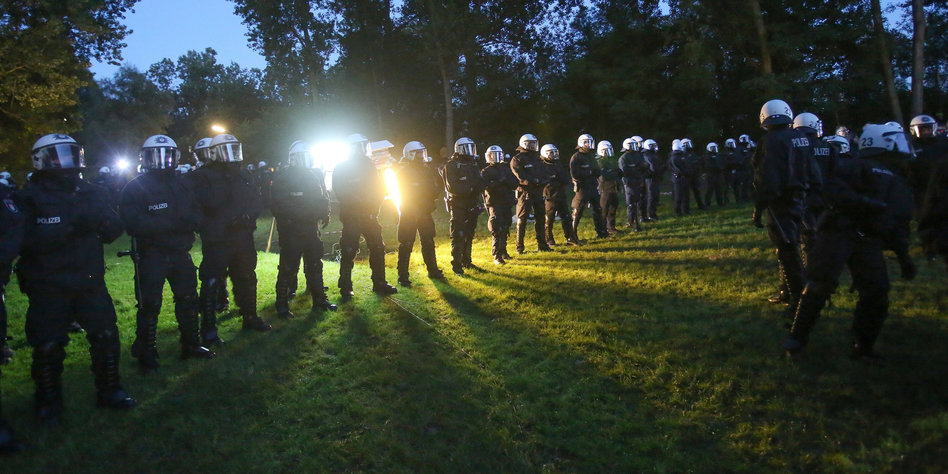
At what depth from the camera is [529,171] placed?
44.1ft

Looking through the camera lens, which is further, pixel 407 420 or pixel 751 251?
pixel 751 251

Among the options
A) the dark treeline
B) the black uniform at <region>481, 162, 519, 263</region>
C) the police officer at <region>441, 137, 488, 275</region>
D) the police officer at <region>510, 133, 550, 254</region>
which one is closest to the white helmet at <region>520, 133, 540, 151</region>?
the police officer at <region>510, 133, 550, 254</region>

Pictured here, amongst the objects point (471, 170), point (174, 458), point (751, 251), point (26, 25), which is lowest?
point (174, 458)

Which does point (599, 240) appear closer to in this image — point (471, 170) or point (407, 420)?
point (471, 170)

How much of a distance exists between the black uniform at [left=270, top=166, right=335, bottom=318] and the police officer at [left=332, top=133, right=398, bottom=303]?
2.17ft

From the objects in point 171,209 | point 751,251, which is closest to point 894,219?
point 751,251

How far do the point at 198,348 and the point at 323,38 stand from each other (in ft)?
104

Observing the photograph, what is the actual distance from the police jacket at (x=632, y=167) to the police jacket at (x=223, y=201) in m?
10.6

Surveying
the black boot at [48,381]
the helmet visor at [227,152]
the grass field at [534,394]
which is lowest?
the grass field at [534,394]

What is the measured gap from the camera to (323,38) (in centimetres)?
3503

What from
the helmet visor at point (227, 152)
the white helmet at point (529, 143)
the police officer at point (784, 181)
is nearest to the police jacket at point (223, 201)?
the helmet visor at point (227, 152)

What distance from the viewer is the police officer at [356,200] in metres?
9.41

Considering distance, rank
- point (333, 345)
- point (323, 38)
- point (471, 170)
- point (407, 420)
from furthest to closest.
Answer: point (323, 38) < point (471, 170) < point (333, 345) < point (407, 420)

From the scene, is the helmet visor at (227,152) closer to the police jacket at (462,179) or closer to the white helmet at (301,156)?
the white helmet at (301,156)
